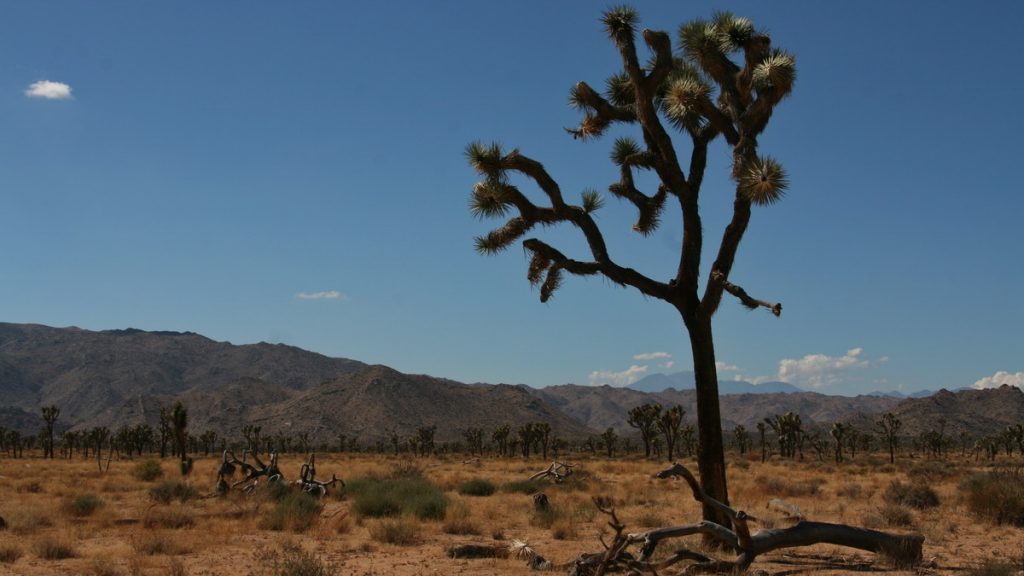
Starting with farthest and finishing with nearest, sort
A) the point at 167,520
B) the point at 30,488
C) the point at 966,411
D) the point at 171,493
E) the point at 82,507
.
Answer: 1. the point at 966,411
2. the point at 30,488
3. the point at 171,493
4. the point at 82,507
5. the point at 167,520

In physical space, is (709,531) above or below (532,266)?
below

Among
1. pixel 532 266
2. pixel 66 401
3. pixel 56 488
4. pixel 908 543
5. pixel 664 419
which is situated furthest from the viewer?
pixel 66 401

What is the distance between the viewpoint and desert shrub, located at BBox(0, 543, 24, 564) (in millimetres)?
11148

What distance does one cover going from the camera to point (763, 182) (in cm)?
997

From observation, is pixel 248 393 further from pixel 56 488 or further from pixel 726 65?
pixel 726 65

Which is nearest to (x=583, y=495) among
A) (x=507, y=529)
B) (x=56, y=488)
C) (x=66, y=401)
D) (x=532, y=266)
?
(x=507, y=529)

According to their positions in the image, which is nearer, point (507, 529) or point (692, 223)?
point (692, 223)

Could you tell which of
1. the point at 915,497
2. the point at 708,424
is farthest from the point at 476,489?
the point at 708,424

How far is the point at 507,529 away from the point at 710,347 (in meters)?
6.50

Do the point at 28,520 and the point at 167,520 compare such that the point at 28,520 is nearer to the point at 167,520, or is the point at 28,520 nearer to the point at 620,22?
the point at 167,520

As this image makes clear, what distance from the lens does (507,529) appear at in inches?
602

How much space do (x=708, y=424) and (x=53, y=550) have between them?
33.3 feet

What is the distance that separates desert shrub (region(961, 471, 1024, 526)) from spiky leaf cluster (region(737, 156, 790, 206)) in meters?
9.26

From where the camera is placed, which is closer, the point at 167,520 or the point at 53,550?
the point at 53,550
